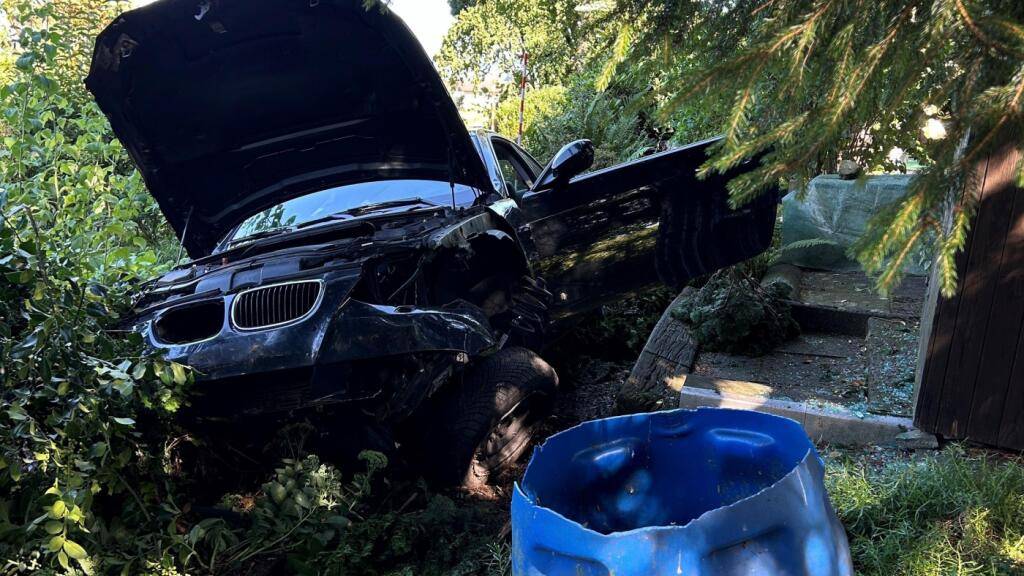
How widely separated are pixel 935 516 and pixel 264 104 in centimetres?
377

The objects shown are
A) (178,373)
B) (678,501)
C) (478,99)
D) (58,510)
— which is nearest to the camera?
(678,501)

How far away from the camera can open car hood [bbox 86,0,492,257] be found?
3.44 meters

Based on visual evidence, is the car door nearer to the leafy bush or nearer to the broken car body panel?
the broken car body panel

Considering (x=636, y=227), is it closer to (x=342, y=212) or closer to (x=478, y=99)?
(x=342, y=212)

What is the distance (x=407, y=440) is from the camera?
3.49 m

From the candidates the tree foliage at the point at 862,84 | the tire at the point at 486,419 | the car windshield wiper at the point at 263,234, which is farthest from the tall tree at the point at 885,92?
the car windshield wiper at the point at 263,234

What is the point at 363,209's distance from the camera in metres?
4.15

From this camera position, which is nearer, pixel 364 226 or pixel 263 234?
pixel 364 226

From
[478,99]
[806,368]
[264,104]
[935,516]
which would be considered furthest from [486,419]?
[478,99]

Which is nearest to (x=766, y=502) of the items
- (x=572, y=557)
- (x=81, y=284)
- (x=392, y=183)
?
(x=572, y=557)

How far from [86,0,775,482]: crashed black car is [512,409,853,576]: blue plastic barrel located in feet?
3.31

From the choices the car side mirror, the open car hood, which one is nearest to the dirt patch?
the car side mirror

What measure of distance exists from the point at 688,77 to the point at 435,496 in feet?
7.24

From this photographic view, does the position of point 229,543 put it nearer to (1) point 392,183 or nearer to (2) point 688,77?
(1) point 392,183
